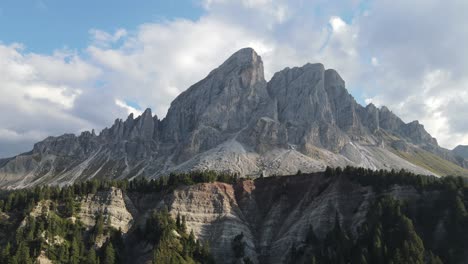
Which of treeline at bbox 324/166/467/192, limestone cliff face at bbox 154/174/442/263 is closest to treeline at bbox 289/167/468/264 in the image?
treeline at bbox 324/166/467/192

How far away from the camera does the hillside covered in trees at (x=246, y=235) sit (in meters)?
121

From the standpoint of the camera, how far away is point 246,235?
154 meters

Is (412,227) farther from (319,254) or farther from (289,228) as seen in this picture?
(289,228)

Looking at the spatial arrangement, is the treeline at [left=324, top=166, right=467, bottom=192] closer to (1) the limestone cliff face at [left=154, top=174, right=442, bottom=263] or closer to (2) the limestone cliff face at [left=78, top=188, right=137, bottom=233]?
(1) the limestone cliff face at [left=154, top=174, right=442, bottom=263]

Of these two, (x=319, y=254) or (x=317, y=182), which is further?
(x=317, y=182)

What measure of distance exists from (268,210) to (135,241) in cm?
4541

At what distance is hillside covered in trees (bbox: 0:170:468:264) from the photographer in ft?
397

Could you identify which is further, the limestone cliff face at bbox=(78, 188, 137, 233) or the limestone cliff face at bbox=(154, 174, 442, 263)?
the limestone cliff face at bbox=(78, 188, 137, 233)

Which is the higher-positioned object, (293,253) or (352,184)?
(352,184)

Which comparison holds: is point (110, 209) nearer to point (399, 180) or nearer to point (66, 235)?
point (66, 235)

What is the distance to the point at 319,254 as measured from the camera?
435 ft

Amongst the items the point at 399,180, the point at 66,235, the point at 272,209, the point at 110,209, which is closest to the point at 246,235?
the point at 272,209

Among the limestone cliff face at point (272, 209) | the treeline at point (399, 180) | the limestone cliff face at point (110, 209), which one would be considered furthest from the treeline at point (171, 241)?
the treeline at point (399, 180)

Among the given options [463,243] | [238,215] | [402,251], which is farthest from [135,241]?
[463,243]
